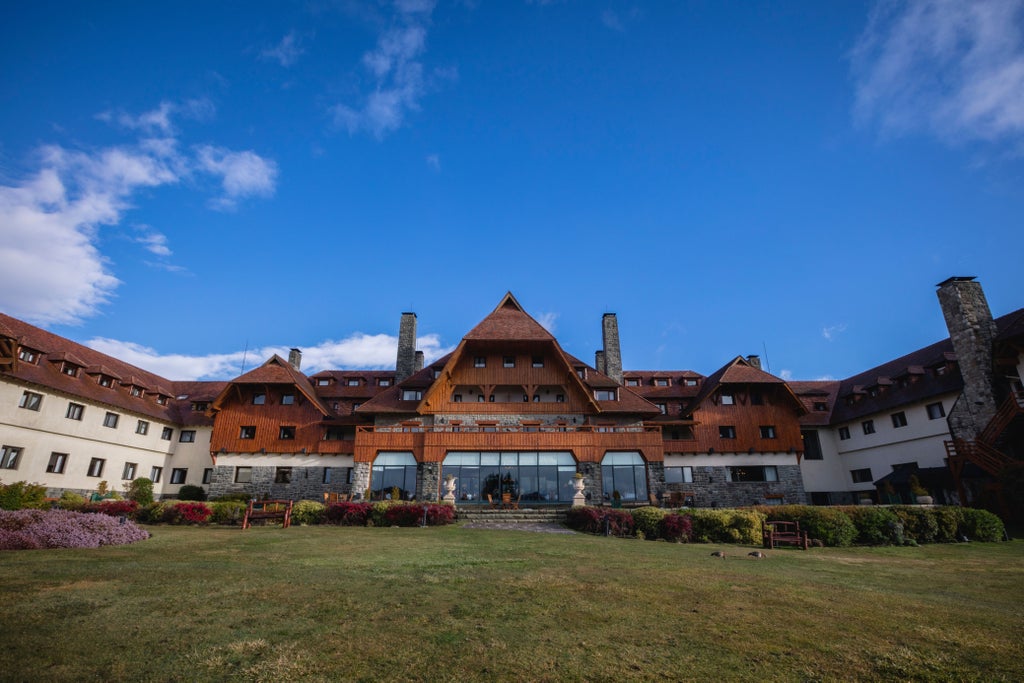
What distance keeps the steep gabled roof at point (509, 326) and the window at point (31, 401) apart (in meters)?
23.5

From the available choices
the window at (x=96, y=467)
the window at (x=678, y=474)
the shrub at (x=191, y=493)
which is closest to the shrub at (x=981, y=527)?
the window at (x=678, y=474)

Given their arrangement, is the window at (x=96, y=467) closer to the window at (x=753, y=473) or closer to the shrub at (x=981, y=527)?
the window at (x=753, y=473)

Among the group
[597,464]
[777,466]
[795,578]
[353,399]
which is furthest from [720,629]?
[353,399]

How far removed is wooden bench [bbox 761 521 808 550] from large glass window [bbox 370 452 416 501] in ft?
65.0

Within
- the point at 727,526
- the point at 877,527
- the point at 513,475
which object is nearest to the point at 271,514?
the point at 513,475

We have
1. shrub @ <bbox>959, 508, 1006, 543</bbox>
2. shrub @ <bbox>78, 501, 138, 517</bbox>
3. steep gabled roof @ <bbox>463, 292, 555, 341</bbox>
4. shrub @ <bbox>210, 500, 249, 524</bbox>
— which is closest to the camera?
shrub @ <bbox>959, 508, 1006, 543</bbox>

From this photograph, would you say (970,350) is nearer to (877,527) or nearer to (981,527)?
(981,527)

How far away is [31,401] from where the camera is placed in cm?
2741

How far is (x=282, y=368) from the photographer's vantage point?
36.3 meters

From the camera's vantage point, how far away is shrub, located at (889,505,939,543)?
65.0ft

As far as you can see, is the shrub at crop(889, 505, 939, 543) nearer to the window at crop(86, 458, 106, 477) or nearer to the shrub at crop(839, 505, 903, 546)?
the shrub at crop(839, 505, 903, 546)

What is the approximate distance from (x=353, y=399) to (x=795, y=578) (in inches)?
1283

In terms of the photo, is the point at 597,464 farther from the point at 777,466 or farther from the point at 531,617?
the point at 531,617

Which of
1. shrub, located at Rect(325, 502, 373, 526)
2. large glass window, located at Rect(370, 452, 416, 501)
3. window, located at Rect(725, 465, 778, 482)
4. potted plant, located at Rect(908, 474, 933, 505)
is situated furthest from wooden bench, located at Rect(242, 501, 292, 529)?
potted plant, located at Rect(908, 474, 933, 505)
